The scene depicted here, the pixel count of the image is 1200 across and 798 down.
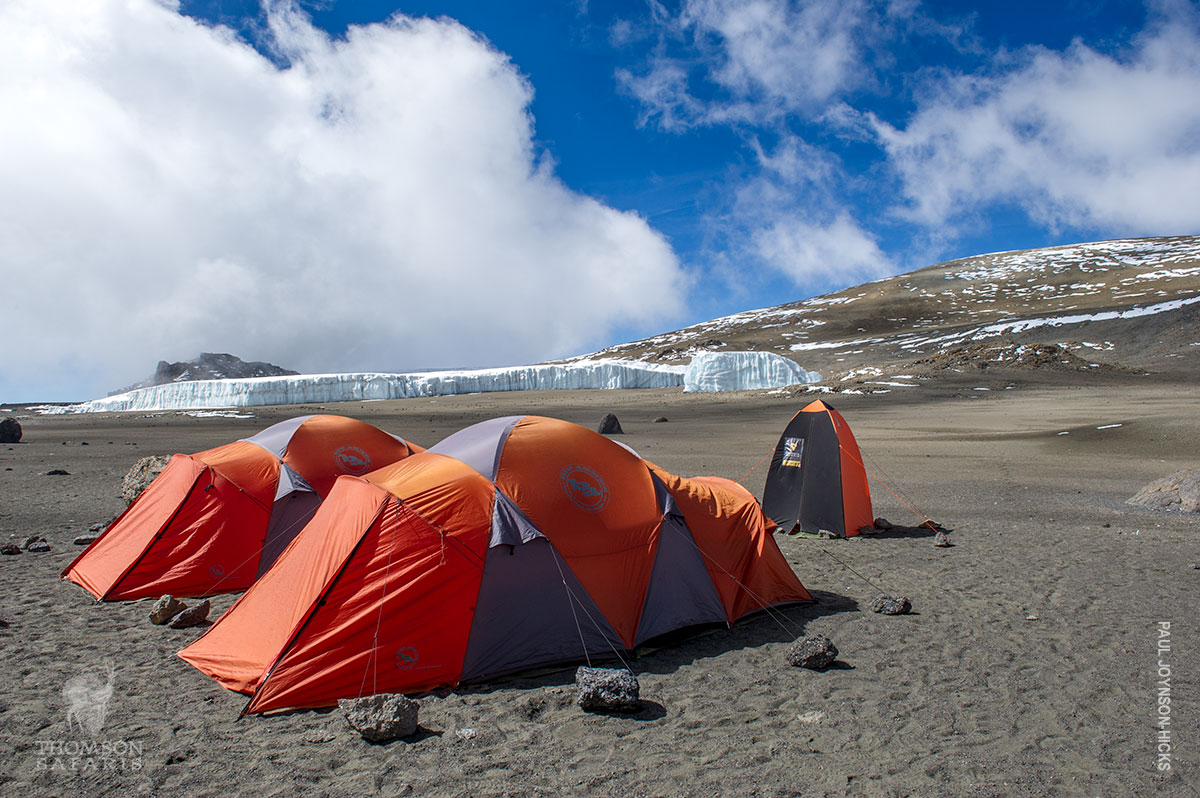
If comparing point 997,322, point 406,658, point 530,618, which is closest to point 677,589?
point 530,618

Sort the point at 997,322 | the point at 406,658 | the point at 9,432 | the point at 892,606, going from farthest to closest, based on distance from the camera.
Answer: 1. the point at 997,322
2. the point at 9,432
3. the point at 892,606
4. the point at 406,658

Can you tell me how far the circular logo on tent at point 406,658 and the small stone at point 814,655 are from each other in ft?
10.6

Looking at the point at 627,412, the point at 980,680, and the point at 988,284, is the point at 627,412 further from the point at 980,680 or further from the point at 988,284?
the point at 988,284

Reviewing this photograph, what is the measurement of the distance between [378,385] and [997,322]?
62.4 m

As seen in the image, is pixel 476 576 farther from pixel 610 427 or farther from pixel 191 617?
pixel 610 427

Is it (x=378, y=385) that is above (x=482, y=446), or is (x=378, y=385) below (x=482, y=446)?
above

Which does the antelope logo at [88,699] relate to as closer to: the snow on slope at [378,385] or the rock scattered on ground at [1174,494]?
the rock scattered on ground at [1174,494]

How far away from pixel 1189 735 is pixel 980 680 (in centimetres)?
131

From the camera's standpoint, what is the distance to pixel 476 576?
5770 millimetres

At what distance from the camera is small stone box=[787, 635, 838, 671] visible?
5.89 m

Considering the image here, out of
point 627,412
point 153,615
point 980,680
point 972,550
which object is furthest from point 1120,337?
point 153,615

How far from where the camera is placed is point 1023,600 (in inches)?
301

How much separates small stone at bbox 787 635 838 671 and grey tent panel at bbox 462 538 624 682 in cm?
154

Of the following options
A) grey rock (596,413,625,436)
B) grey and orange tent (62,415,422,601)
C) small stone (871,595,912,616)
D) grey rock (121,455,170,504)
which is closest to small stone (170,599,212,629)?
grey and orange tent (62,415,422,601)
